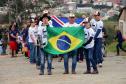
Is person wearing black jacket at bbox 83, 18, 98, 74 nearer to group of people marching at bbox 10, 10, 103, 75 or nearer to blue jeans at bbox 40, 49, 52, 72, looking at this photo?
group of people marching at bbox 10, 10, 103, 75

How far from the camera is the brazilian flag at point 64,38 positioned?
17.0 m

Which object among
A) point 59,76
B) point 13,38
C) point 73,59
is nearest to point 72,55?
point 73,59

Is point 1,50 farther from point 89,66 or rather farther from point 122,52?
point 89,66

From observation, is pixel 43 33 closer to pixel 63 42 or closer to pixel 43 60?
pixel 43 60

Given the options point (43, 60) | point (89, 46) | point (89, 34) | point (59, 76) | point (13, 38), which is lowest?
point (13, 38)

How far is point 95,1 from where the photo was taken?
77.3 metres

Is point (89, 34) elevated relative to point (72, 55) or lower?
elevated

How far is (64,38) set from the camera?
1709 cm

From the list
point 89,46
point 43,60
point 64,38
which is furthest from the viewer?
point 64,38

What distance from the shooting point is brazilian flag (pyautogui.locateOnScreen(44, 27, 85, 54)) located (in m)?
17.0

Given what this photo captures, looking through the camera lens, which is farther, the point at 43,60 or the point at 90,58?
the point at 90,58

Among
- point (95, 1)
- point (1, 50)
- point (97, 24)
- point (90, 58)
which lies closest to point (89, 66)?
point (90, 58)

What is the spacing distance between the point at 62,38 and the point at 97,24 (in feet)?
4.11

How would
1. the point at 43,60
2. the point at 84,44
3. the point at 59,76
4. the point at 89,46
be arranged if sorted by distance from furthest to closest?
1. the point at 84,44
2. the point at 89,46
3. the point at 43,60
4. the point at 59,76
